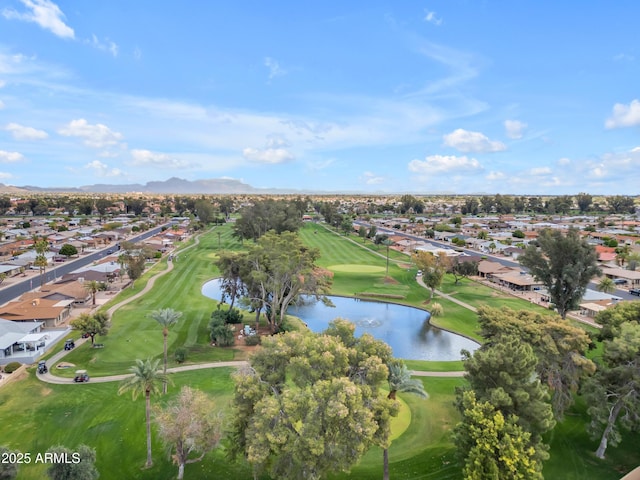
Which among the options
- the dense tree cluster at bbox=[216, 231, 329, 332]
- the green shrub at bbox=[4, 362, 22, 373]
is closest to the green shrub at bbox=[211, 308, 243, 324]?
the dense tree cluster at bbox=[216, 231, 329, 332]

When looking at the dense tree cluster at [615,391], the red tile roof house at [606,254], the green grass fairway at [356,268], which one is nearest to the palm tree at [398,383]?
the dense tree cluster at [615,391]

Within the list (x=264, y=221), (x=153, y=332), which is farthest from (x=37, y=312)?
(x=264, y=221)

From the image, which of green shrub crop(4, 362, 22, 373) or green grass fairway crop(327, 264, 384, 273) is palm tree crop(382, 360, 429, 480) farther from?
green grass fairway crop(327, 264, 384, 273)

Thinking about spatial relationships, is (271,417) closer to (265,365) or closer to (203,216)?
(265,365)

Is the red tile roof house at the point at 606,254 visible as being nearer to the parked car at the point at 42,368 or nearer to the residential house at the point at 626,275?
the residential house at the point at 626,275

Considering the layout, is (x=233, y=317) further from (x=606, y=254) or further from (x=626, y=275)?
(x=606, y=254)
